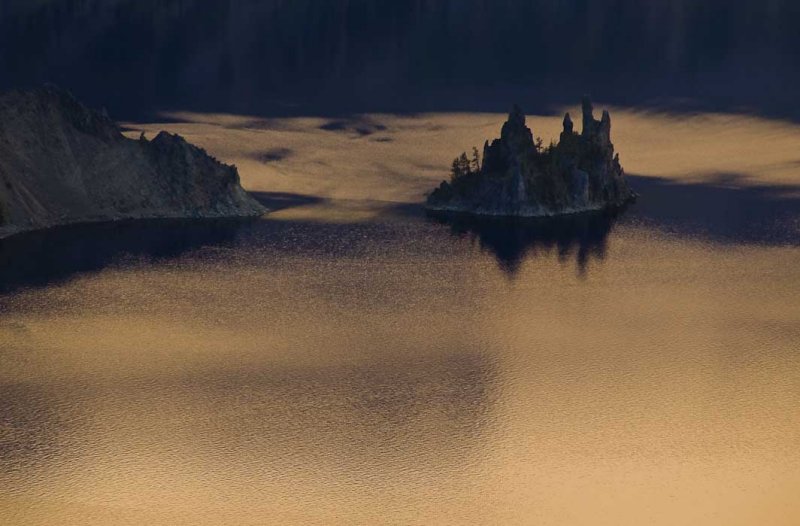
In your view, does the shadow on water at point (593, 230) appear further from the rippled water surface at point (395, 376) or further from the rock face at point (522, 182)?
the rock face at point (522, 182)

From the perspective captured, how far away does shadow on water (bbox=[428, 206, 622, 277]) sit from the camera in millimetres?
174375

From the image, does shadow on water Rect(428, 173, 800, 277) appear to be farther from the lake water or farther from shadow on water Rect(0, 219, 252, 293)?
shadow on water Rect(0, 219, 252, 293)

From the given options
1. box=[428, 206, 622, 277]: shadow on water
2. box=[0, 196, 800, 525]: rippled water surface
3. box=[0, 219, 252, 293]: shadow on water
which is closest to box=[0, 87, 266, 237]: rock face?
box=[0, 219, 252, 293]: shadow on water

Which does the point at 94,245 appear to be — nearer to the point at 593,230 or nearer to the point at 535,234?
the point at 535,234

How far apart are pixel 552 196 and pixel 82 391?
3462 inches

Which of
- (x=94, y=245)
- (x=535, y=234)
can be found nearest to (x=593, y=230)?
(x=535, y=234)

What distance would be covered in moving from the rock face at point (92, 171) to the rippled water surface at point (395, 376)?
5.52 metres

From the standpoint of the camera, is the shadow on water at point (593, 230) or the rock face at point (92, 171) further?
the rock face at point (92, 171)

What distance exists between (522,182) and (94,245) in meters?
55.1

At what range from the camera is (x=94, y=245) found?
560 ft

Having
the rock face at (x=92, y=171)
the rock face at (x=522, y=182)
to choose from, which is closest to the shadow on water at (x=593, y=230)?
the rock face at (x=522, y=182)

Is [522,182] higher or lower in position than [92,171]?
higher

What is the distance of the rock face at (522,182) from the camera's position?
19225cm

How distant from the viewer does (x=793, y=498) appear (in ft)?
336
